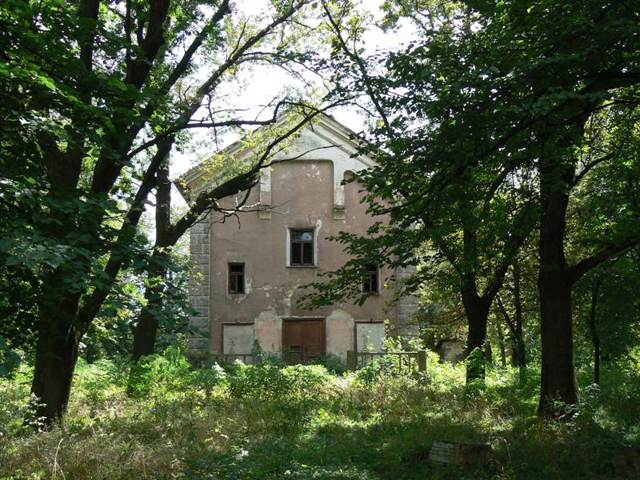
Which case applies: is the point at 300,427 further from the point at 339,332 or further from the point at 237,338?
the point at 339,332

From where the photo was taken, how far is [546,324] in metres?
11.2

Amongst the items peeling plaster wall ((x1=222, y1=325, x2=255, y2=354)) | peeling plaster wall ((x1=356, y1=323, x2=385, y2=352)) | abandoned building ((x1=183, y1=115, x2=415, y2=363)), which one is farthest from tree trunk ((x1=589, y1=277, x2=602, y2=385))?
peeling plaster wall ((x1=222, y1=325, x2=255, y2=354))

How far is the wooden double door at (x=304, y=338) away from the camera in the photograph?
24766 millimetres

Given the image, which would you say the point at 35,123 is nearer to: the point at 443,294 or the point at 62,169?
the point at 62,169

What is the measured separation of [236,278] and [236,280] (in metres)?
0.08

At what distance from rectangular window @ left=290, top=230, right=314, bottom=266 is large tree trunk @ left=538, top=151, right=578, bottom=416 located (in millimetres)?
14816

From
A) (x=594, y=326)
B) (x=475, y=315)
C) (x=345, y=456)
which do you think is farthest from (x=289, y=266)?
(x=345, y=456)

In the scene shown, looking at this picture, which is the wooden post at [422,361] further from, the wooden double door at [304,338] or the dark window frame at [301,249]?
the dark window frame at [301,249]

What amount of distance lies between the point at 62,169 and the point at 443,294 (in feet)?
38.2

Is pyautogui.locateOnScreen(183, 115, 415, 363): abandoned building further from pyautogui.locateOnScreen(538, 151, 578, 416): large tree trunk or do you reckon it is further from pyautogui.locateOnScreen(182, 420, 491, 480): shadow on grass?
pyautogui.locateOnScreen(182, 420, 491, 480): shadow on grass

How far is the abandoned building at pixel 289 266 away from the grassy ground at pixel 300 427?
8.06m

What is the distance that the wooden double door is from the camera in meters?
24.8

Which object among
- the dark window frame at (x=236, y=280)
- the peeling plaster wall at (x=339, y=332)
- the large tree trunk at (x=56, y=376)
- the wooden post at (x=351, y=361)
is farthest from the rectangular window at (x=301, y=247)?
the large tree trunk at (x=56, y=376)

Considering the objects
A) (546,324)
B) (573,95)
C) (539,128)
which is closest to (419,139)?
(539,128)
